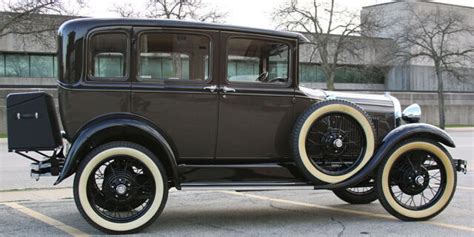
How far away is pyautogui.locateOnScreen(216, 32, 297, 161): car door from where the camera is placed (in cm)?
635

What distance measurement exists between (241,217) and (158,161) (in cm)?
154

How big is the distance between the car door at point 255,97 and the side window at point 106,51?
108 cm

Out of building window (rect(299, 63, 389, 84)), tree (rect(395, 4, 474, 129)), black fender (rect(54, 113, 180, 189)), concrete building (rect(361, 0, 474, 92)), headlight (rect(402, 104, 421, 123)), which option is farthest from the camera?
concrete building (rect(361, 0, 474, 92))

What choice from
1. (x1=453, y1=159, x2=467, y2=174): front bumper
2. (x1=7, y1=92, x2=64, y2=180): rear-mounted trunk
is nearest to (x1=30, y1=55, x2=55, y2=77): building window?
(x1=7, y1=92, x2=64, y2=180): rear-mounted trunk

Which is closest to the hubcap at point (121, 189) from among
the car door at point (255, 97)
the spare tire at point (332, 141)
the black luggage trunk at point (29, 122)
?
the black luggage trunk at point (29, 122)

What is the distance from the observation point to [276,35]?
659 centimetres

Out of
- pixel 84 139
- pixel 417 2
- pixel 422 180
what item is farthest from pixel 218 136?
pixel 417 2

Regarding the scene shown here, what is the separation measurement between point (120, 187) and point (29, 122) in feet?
3.89

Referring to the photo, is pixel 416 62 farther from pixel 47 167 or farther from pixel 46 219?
pixel 47 167

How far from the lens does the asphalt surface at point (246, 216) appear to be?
243 inches

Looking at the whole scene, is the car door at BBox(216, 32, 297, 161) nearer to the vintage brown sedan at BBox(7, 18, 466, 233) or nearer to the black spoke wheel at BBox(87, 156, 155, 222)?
the vintage brown sedan at BBox(7, 18, 466, 233)

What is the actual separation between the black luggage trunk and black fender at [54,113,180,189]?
1.19 feet

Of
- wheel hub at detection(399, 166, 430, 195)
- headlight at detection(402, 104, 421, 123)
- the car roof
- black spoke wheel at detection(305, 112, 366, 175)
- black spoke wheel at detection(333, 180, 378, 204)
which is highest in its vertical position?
the car roof

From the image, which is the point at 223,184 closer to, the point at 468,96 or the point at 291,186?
the point at 291,186
